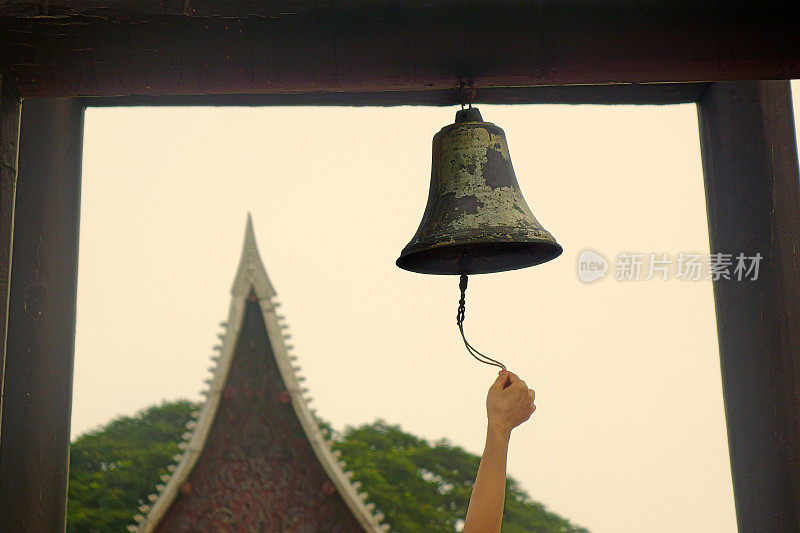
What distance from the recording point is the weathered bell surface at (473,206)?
7.22 ft

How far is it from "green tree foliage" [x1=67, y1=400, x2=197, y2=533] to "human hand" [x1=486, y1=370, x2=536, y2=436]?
1655 cm

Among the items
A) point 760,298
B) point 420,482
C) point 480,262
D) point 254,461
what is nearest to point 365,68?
point 480,262

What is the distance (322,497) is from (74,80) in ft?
23.0

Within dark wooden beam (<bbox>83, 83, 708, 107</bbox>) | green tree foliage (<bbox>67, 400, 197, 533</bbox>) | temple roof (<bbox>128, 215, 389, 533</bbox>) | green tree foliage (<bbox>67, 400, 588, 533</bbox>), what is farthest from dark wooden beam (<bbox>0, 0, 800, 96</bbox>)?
green tree foliage (<bbox>67, 400, 588, 533</bbox>)

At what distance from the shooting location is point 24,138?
297 cm

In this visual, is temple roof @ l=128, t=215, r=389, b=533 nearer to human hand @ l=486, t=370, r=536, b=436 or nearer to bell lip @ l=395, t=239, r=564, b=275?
bell lip @ l=395, t=239, r=564, b=275

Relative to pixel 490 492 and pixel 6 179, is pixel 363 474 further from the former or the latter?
pixel 490 492

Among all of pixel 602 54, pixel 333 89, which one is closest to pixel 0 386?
pixel 333 89

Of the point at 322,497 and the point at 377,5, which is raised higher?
the point at 377,5

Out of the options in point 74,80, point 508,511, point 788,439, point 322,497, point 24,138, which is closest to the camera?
point 74,80

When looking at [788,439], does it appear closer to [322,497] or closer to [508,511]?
[322,497]

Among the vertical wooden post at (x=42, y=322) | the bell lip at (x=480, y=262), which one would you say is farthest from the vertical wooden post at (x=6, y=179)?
the bell lip at (x=480, y=262)

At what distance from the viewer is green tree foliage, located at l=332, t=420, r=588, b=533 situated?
20.1 meters

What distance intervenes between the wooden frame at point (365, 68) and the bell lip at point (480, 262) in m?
0.48
